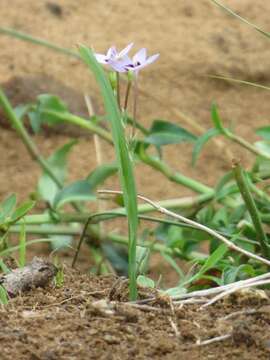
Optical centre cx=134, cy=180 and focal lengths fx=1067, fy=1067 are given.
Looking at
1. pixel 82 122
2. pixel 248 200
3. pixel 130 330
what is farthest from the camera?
pixel 82 122

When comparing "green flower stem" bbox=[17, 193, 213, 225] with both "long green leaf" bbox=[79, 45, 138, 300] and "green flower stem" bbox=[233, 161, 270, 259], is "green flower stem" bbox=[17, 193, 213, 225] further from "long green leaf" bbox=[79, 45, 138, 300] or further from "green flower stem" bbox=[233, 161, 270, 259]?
"long green leaf" bbox=[79, 45, 138, 300]

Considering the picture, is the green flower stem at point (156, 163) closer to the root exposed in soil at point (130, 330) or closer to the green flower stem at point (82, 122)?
the green flower stem at point (82, 122)

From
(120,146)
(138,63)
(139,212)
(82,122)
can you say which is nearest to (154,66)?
(82,122)

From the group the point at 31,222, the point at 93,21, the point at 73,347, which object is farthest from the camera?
the point at 93,21

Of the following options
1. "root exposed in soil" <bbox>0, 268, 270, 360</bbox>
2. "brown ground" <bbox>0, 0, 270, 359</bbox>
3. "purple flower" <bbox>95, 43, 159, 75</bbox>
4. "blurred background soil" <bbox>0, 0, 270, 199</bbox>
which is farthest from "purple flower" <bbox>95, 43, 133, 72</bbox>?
"blurred background soil" <bbox>0, 0, 270, 199</bbox>

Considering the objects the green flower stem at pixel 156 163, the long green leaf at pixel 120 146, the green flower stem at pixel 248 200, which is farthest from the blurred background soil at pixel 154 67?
the long green leaf at pixel 120 146

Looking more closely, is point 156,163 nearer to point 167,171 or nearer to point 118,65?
point 167,171

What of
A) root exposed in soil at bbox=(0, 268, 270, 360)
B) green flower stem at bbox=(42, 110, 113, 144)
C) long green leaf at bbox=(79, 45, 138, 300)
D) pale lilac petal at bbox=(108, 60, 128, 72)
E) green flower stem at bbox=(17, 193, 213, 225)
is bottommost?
green flower stem at bbox=(17, 193, 213, 225)

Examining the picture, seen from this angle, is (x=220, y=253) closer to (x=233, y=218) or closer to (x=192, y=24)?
(x=233, y=218)

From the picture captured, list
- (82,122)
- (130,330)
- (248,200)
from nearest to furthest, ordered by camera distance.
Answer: (130,330), (248,200), (82,122)

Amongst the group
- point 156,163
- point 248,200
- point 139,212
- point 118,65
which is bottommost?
point 139,212

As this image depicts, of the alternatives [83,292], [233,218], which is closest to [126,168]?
[83,292]
